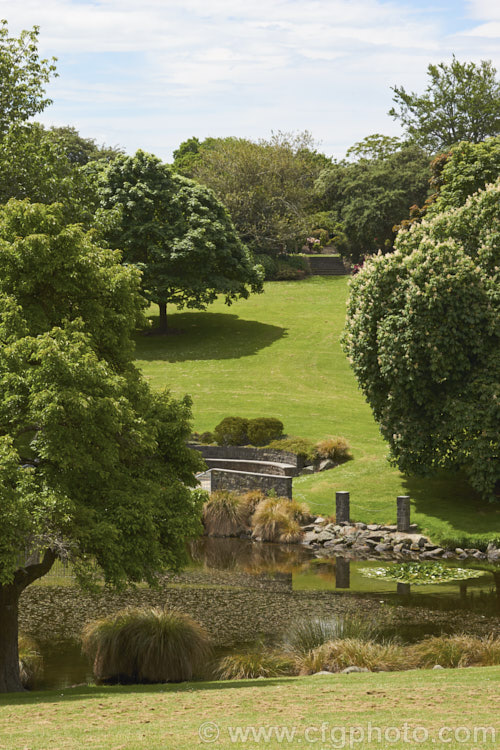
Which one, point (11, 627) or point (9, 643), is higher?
point (11, 627)

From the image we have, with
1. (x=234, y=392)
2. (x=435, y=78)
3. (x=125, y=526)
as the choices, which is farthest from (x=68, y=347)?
(x=435, y=78)

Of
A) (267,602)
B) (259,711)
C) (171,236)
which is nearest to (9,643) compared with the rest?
(259,711)

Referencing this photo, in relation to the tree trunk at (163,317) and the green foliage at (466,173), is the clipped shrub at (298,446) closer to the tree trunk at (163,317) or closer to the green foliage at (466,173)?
the green foliage at (466,173)

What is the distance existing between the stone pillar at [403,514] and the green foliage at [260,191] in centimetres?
5216

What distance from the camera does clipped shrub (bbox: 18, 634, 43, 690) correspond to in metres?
16.6

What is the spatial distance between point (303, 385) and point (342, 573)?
81.5 ft

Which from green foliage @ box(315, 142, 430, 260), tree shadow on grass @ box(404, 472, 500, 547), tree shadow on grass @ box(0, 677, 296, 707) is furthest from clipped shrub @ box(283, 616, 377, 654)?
green foliage @ box(315, 142, 430, 260)

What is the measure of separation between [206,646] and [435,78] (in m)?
85.9

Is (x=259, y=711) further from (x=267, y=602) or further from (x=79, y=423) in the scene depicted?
(x=267, y=602)

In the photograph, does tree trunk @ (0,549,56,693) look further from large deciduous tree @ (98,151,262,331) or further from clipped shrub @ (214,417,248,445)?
large deciduous tree @ (98,151,262,331)

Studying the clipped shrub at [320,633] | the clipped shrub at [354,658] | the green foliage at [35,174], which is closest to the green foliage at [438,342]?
the clipped shrub at [320,633]

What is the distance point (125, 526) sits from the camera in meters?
14.3

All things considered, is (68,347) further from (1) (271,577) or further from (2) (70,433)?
(1) (271,577)

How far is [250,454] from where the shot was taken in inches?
1560
